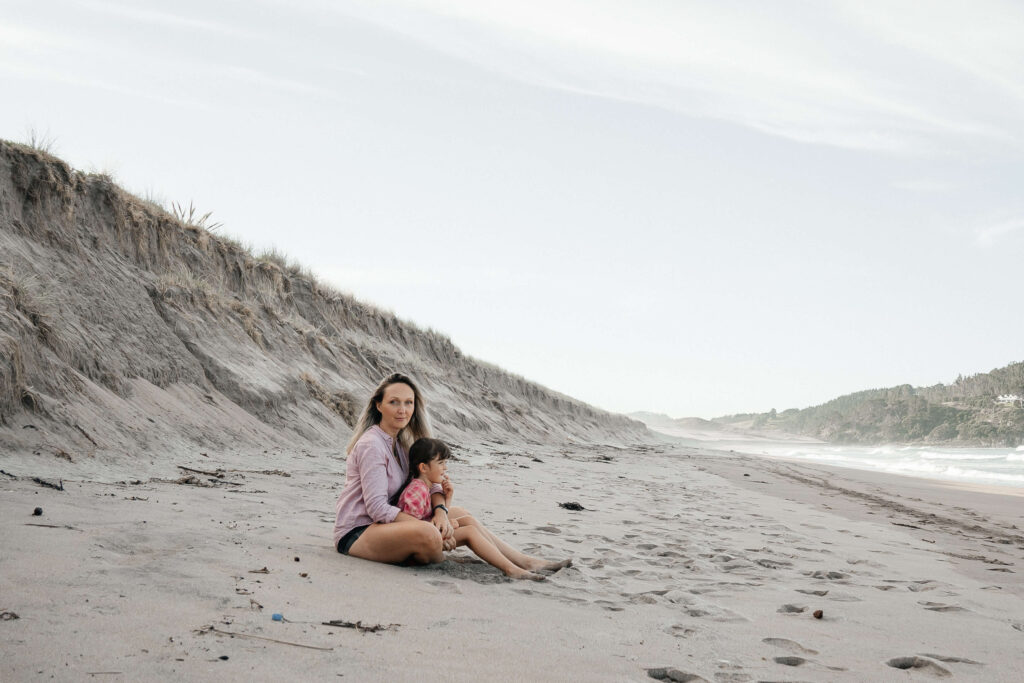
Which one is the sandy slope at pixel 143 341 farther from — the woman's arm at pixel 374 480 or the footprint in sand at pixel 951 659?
the footprint in sand at pixel 951 659

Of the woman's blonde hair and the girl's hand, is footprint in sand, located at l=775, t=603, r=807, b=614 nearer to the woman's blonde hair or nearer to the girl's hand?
the girl's hand

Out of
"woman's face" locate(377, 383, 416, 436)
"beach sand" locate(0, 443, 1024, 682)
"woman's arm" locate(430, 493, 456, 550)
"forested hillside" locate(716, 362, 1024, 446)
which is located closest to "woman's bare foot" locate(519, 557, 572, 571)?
"beach sand" locate(0, 443, 1024, 682)

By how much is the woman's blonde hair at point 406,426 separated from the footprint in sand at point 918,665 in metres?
3.05

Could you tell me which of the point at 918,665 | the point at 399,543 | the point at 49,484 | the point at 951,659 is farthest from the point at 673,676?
the point at 49,484

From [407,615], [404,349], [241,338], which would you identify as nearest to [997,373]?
[404,349]

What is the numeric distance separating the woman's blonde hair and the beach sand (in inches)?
32.6

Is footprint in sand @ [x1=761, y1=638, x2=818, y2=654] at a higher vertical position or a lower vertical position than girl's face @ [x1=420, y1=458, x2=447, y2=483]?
lower

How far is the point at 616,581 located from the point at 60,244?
32.2ft

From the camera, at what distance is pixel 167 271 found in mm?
12984

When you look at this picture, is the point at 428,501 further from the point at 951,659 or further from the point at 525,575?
the point at 951,659

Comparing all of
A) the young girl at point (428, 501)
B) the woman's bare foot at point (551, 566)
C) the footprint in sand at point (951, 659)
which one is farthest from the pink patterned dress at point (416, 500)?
the footprint in sand at point (951, 659)

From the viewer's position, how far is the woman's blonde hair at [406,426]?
486cm

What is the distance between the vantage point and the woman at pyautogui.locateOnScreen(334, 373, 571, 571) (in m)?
4.35

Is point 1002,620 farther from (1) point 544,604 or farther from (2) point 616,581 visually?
(1) point 544,604
